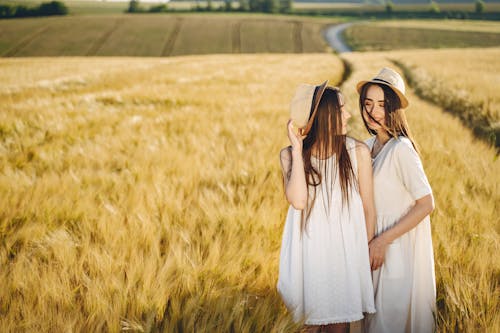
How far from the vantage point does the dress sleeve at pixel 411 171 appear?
1.49m

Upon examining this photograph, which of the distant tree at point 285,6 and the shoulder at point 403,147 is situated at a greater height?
the distant tree at point 285,6

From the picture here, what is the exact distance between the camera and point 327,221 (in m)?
1.53

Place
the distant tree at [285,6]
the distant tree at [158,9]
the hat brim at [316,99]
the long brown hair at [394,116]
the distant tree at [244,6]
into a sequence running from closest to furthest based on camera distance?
the hat brim at [316,99] < the long brown hair at [394,116] < the distant tree at [158,9] < the distant tree at [285,6] < the distant tree at [244,6]

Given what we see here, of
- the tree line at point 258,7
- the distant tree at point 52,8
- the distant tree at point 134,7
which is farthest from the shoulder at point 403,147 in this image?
the tree line at point 258,7

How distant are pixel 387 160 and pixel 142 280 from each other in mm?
1131

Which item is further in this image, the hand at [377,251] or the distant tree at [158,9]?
the distant tree at [158,9]

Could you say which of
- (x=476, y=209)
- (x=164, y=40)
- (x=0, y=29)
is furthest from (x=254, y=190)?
(x=0, y=29)

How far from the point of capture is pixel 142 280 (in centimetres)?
140

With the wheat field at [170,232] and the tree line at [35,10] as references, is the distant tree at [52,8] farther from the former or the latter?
the wheat field at [170,232]

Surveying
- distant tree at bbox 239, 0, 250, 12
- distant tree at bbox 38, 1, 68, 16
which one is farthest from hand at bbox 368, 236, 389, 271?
distant tree at bbox 239, 0, 250, 12

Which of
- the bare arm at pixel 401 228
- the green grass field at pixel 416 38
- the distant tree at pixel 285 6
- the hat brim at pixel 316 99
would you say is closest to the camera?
the hat brim at pixel 316 99

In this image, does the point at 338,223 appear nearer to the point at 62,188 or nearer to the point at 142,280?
the point at 142,280

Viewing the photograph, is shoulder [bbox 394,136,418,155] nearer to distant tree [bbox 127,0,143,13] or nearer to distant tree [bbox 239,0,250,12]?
distant tree [bbox 127,0,143,13]

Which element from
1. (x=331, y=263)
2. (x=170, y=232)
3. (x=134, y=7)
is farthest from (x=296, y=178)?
(x=134, y=7)
